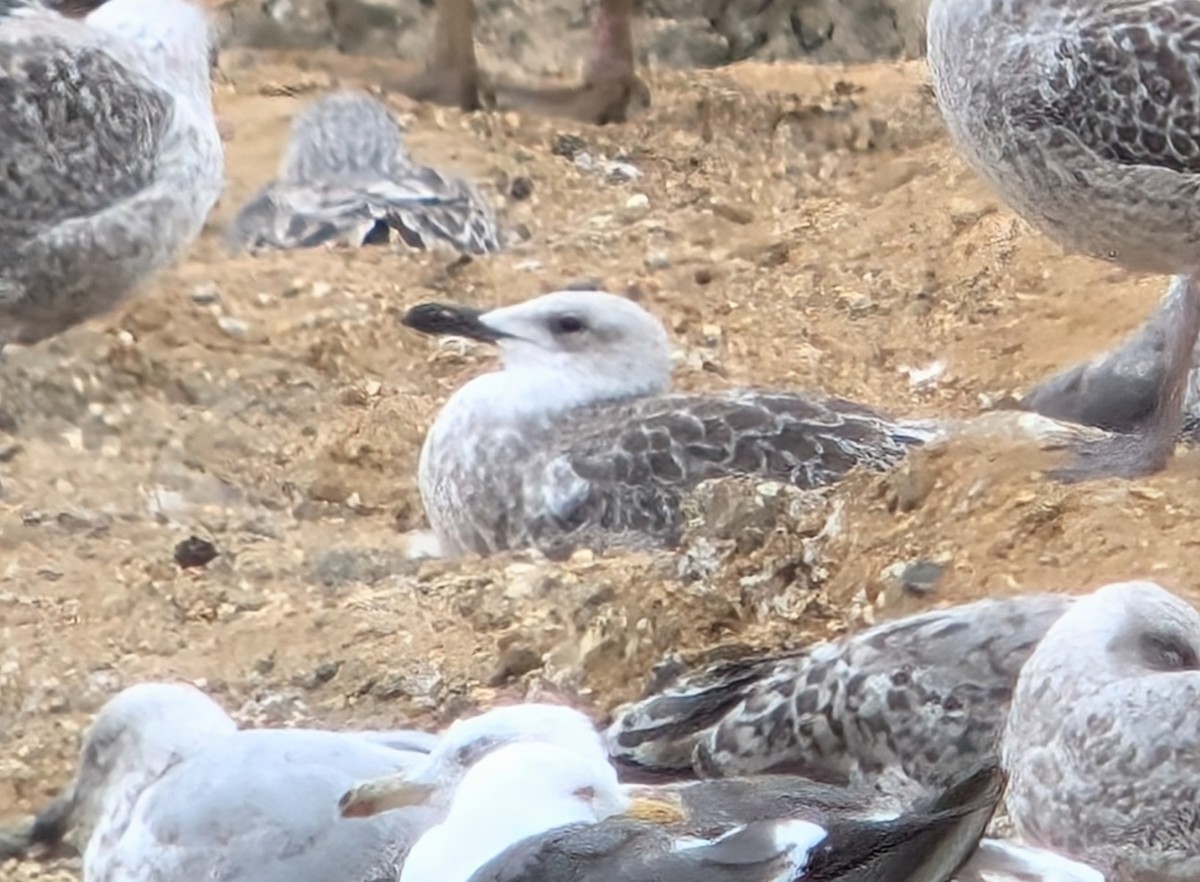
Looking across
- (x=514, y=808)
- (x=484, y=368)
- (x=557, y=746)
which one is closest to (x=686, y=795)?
(x=557, y=746)

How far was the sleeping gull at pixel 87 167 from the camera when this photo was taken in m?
4.12

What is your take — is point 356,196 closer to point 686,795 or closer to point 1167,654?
point 1167,654

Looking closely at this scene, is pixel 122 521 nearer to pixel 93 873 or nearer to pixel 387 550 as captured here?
pixel 387 550

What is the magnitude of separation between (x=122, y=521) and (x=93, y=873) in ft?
5.01

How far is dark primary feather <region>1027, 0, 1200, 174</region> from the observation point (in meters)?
3.54

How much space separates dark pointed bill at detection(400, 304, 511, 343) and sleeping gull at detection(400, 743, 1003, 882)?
187cm

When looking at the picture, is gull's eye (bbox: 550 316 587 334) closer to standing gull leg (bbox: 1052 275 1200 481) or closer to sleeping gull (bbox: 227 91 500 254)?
standing gull leg (bbox: 1052 275 1200 481)

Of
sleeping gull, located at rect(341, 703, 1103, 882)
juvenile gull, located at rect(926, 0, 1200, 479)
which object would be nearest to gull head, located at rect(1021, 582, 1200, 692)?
sleeping gull, located at rect(341, 703, 1103, 882)

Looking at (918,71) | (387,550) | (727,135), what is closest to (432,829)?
(387,550)

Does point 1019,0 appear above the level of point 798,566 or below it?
above

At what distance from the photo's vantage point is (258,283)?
5227 mm

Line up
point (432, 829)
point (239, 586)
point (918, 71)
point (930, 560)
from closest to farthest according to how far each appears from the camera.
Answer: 1. point (432, 829)
2. point (930, 560)
3. point (239, 586)
4. point (918, 71)

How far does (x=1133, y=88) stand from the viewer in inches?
140

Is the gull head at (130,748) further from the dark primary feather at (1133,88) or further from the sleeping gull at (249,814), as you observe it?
the dark primary feather at (1133,88)
